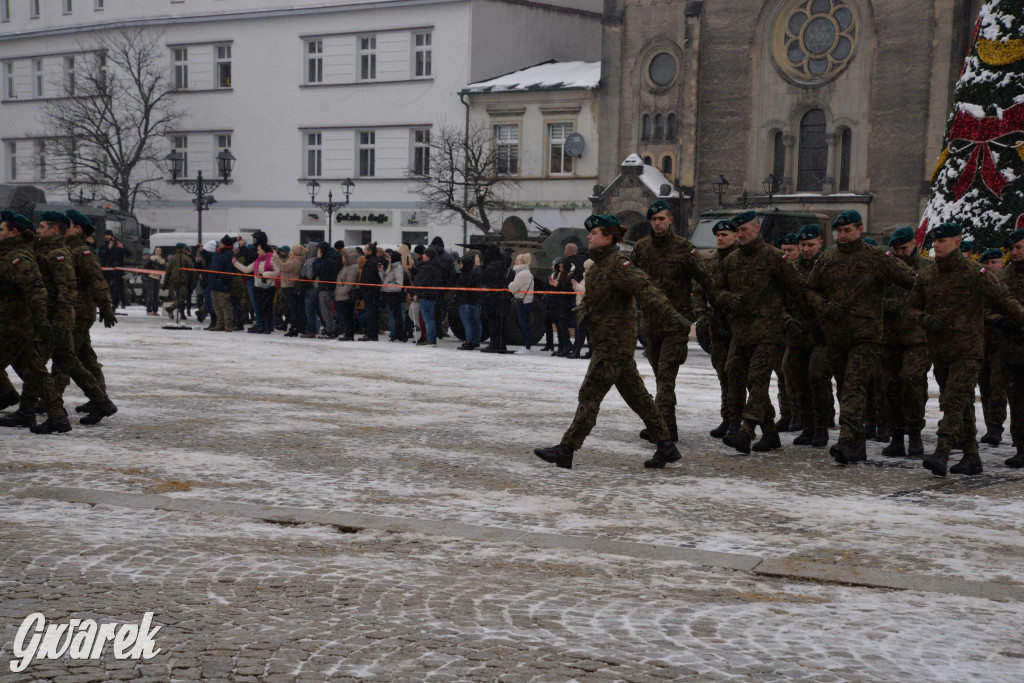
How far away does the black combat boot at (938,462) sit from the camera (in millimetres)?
9156

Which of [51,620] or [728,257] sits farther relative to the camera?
[728,257]

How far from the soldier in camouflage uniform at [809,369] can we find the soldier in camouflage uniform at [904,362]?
0.51m

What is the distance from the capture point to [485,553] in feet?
21.3

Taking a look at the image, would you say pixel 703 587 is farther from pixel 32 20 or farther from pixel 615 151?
pixel 32 20

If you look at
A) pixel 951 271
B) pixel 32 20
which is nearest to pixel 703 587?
pixel 951 271

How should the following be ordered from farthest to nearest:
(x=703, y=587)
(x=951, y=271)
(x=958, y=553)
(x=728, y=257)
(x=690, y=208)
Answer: (x=690, y=208) < (x=728, y=257) < (x=951, y=271) < (x=958, y=553) < (x=703, y=587)

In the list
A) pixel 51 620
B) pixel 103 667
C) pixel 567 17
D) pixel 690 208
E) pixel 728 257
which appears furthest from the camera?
pixel 567 17

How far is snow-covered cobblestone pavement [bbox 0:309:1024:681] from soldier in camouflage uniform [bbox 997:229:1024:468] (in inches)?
14.2

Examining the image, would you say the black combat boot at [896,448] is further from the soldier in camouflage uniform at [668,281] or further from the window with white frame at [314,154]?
the window with white frame at [314,154]

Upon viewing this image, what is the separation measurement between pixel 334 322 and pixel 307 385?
8.84 metres

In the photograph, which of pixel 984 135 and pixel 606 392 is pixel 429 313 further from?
pixel 606 392

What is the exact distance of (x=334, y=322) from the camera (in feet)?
77.3

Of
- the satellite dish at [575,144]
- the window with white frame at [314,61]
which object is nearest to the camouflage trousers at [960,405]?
the satellite dish at [575,144]

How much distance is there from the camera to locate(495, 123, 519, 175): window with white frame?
46469mm
